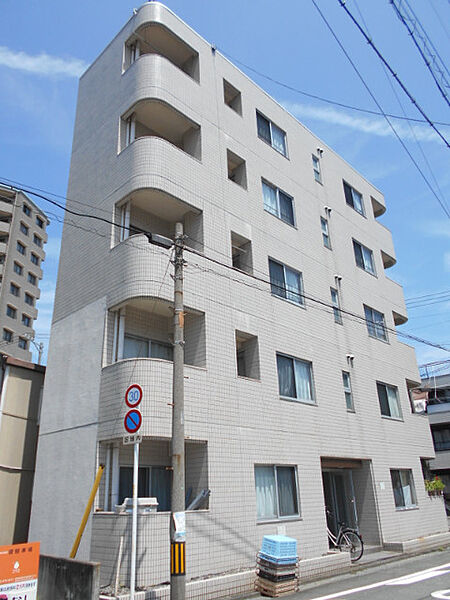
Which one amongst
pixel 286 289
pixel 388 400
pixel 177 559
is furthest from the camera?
pixel 388 400

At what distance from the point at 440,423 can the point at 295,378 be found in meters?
26.9

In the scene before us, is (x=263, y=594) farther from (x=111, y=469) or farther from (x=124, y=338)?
(x=124, y=338)

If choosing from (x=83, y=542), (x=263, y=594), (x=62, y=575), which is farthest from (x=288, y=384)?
(x=62, y=575)

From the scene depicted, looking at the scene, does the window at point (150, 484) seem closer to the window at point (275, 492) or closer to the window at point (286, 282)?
the window at point (275, 492)

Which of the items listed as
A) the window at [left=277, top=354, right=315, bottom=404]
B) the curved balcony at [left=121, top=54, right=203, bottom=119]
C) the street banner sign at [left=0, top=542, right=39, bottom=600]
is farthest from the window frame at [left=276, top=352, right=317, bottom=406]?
the street banner sign at [left=0, top=542, right=39, bottom=600]

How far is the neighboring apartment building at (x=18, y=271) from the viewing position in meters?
42.4

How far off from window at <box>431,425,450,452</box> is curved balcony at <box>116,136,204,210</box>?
104ft

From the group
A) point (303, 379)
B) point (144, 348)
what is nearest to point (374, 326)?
point (303, 379)

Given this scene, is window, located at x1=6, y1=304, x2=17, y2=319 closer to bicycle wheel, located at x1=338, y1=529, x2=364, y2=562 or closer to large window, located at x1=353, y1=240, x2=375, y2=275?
large window, located at x1=353, y1=240, x2=375, y2=275

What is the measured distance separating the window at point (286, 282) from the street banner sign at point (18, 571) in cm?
995

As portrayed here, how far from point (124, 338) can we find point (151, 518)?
14.6ft

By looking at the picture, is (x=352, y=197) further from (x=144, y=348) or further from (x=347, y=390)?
(x=144, y=348)

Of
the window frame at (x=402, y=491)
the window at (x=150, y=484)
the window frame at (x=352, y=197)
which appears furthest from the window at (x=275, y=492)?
the window frame at (x=352, y=197)

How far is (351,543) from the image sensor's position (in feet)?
44.5
